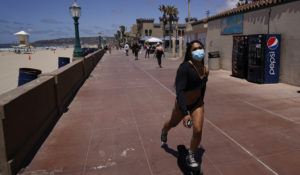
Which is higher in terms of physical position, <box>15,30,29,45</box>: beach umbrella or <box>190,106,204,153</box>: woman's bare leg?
<box>15,30,29,45</box>: beach umbrella

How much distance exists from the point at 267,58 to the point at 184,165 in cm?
768

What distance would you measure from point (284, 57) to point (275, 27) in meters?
1.39

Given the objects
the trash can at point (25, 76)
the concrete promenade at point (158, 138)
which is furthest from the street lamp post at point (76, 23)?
the trash can at point (25, 76)

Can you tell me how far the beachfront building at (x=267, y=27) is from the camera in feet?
29.8

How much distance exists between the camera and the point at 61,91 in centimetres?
677

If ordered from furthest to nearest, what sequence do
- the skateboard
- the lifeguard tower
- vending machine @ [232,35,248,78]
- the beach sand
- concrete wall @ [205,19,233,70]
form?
the lifeguard tower, concrete wall @ [205,19,233,70], the beach sand, vending machine @ [232,35,248,78], the skateboard

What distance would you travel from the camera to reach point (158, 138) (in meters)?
4.60

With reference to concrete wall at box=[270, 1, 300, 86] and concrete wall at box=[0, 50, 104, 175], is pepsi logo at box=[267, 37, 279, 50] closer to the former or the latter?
concrete wall at box=[270, 1, 300, 86]

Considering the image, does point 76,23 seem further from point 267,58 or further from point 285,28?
point 285,28

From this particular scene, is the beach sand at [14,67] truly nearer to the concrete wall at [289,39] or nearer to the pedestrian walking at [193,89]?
the pedestrian walking at [193,89]

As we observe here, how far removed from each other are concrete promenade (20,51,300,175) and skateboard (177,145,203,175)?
84 mm

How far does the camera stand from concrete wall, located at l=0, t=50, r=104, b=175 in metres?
3.29

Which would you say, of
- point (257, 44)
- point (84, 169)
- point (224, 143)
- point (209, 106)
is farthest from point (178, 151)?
point (257, 44)

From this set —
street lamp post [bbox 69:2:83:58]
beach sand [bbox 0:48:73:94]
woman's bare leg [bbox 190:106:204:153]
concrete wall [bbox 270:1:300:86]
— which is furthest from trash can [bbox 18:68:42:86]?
concrete wall [bbox 270:1:300:86]
